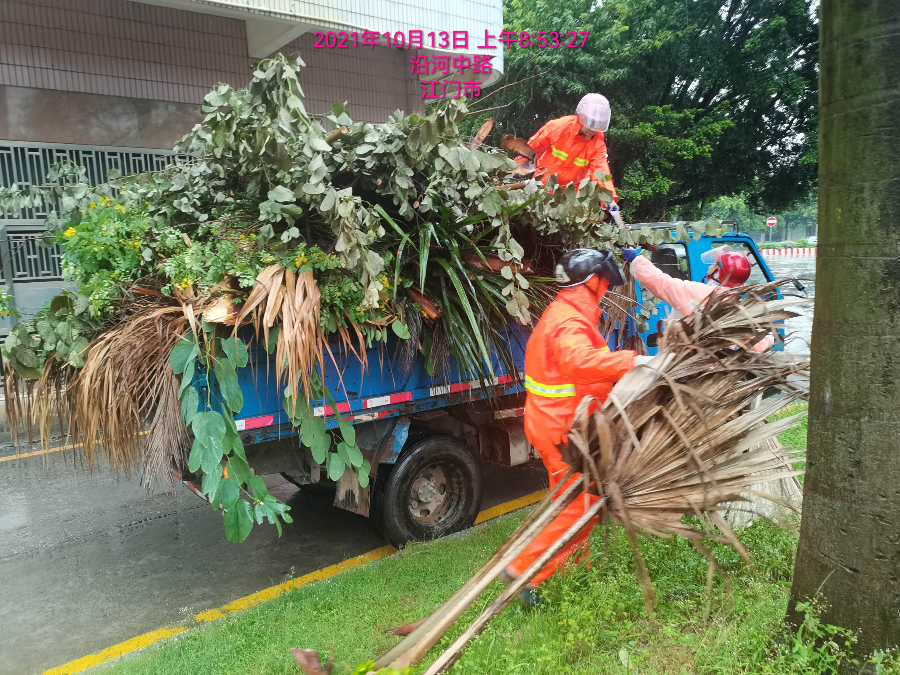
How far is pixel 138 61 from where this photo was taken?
10031 mm

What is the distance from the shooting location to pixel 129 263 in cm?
367

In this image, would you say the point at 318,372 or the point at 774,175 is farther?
the point at 774,175

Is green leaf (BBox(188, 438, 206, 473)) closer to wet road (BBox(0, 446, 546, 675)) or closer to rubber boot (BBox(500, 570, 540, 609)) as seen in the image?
wet road (BBox(0, 446, 546, 675))

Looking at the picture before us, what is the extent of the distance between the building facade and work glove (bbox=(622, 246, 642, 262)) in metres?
7.14

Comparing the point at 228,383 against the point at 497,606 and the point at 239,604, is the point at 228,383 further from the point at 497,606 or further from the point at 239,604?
the point at 497,606

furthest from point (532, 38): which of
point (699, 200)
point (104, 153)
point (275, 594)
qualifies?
point (275, 594)

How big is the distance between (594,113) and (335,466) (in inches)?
128

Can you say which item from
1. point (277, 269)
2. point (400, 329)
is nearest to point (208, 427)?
point (277, 269)

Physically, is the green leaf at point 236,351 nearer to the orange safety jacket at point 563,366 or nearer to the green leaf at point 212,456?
the green leaf at point 212,456

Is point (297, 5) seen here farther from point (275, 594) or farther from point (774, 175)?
point (774, 175)

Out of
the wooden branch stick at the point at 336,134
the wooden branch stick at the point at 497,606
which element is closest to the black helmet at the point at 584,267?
the wooden branch stick at the point at 497,606

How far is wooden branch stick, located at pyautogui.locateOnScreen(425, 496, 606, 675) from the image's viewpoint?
2.20m

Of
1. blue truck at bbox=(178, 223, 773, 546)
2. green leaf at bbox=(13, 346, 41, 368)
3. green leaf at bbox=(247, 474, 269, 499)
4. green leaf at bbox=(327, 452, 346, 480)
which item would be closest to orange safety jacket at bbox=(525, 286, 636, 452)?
blue truck at bbox=(178, 223, 773, 546)

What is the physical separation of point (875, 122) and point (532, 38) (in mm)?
12632
